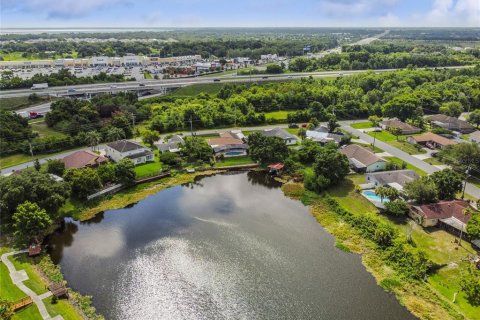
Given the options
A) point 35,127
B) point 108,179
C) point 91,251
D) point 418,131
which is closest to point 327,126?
point 418,131

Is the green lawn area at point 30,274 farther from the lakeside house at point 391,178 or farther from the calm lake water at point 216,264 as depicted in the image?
the lakeside house at point 391,178

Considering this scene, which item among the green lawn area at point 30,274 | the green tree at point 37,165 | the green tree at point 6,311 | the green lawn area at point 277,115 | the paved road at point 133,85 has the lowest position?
the green lawn area at point 30,274

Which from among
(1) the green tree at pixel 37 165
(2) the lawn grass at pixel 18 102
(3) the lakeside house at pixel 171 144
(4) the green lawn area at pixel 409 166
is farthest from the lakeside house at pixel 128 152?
(2) the lawn grass at pixel 18 102

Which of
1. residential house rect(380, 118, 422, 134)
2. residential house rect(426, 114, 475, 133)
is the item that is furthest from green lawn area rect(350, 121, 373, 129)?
residential house rect(426, 114, 475, 133)

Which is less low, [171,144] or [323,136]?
[171,144]

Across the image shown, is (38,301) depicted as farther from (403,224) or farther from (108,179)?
(403,224)

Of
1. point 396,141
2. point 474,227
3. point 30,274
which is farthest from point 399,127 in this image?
point 30,274

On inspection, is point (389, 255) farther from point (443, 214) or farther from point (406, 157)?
point (406, 157)
